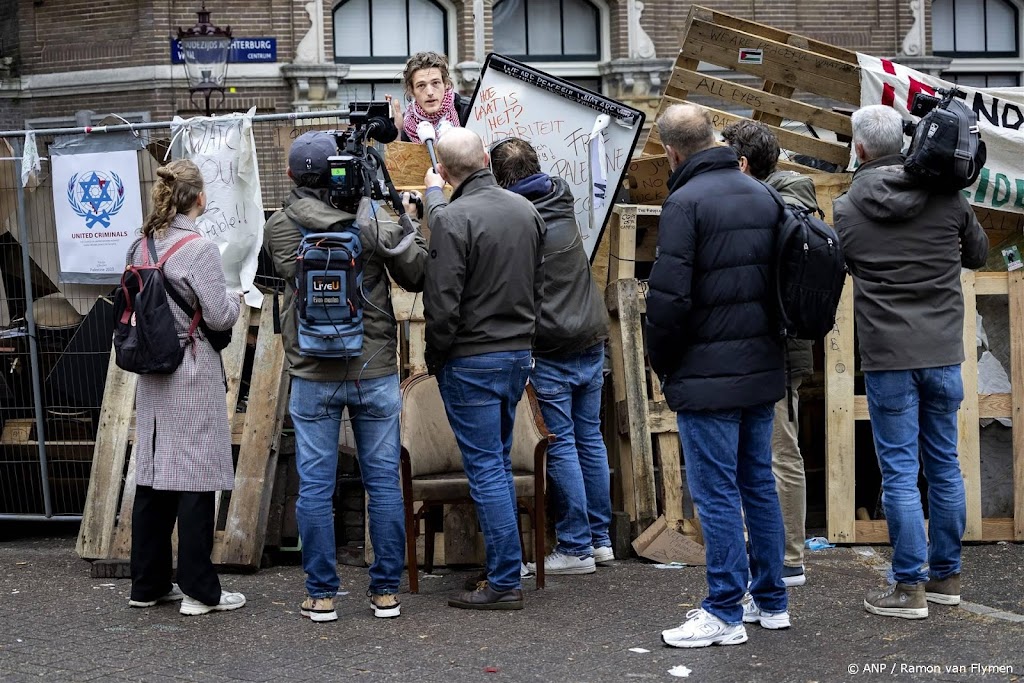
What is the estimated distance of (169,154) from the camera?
22.3 ft

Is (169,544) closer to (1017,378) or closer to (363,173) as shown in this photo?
(363,173)

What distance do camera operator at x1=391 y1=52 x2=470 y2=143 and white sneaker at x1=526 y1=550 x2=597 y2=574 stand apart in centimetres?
217

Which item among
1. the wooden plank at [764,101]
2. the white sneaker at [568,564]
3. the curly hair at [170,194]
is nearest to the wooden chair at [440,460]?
the white sneaker at [568,564]

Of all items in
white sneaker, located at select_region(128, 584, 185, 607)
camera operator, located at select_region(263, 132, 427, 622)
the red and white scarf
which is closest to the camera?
camera operator, located at select_region(263, 132, 427, 622)

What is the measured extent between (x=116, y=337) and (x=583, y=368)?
2.07 m

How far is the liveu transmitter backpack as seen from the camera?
16.2ft

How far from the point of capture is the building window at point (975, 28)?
1975 cm

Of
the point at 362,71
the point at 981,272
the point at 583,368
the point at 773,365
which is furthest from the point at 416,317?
the point at 362,71

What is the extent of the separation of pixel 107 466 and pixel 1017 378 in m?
4.63

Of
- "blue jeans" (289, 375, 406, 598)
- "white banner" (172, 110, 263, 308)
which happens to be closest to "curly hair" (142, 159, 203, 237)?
"blue jeans" (289, 375, 406, 598)

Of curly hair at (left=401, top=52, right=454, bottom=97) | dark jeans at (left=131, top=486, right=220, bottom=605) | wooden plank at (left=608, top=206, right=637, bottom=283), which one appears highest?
curly hair at (left=401, top=52, right=454, bottom=97)

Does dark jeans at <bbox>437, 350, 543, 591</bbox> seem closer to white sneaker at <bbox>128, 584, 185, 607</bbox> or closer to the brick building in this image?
white sneaker at <bbox>128, 584, 185, 607</bbox>

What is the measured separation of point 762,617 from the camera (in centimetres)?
497

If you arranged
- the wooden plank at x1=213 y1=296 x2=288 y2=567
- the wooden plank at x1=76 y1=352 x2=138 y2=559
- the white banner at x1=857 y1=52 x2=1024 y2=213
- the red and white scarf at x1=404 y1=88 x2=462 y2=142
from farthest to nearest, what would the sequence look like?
the white banner at x1=857 y1=52 x2=1024 y2=213 < the red and white scarf at x1=404 y1=88 x2=462 y2=142 < the wooden plank at x1=76 y1=352 x2=138 y2=559 < the wooden plank at x1=213 y1=296 x2=288 y2=567
